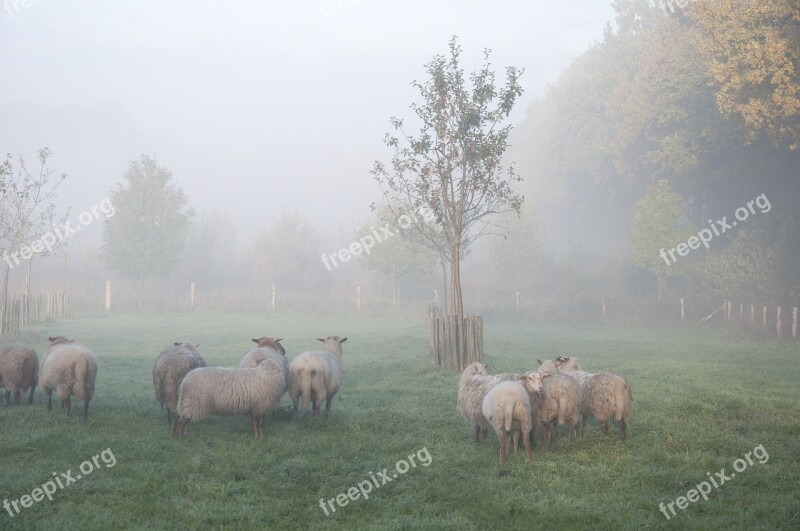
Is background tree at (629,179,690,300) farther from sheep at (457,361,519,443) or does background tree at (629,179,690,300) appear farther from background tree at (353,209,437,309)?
sheep at (457,361,519,443)

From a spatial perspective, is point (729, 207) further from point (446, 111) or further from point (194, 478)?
point (194, 478)

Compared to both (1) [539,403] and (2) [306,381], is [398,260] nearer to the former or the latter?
(2) [306,381]

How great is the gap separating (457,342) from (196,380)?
9.11 m

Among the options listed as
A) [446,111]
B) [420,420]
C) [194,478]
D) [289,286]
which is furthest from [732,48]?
[289,286]

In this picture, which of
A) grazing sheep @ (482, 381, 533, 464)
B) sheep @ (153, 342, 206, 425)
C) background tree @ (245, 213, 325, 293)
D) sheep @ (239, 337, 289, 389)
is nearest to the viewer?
grazing sheep @ (482, 381, 533, 464)

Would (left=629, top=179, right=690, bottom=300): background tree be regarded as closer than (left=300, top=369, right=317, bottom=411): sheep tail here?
No

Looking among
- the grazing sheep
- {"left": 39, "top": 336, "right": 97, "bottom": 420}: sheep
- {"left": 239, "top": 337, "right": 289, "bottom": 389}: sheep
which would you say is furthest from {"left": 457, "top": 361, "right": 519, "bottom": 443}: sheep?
{"left": 39, "top": 336, "right": 97, "bottom": 420}: sheep

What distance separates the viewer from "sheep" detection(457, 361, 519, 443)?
9891mm

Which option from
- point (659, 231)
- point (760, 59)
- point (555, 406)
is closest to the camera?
point (555, 406)

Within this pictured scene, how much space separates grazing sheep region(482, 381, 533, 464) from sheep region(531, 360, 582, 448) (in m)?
0.63

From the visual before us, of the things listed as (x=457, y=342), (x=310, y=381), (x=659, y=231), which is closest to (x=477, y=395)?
(x=310, y=381)

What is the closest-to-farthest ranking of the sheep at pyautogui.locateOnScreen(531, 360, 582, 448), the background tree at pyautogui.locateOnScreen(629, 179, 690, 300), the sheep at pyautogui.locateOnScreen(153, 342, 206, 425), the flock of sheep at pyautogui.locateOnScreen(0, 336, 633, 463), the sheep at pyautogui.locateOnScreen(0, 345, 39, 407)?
the flock of sheep at pyautogui.locateOnScreen(0, 336, 633, 463), the sheep at pyautogui.locateOnScreen(531, 360, 582, 448), the sheep at pyautogui.locateOnScreen(153, 342, 206, 425), the sheep at pyautogui.locateOnScreen(0, 345, 39, 407), the background tree at pyautogui.locateOnScreen(629, 179, 690, 300)

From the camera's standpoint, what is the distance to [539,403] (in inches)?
374

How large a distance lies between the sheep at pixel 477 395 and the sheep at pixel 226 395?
292cm
